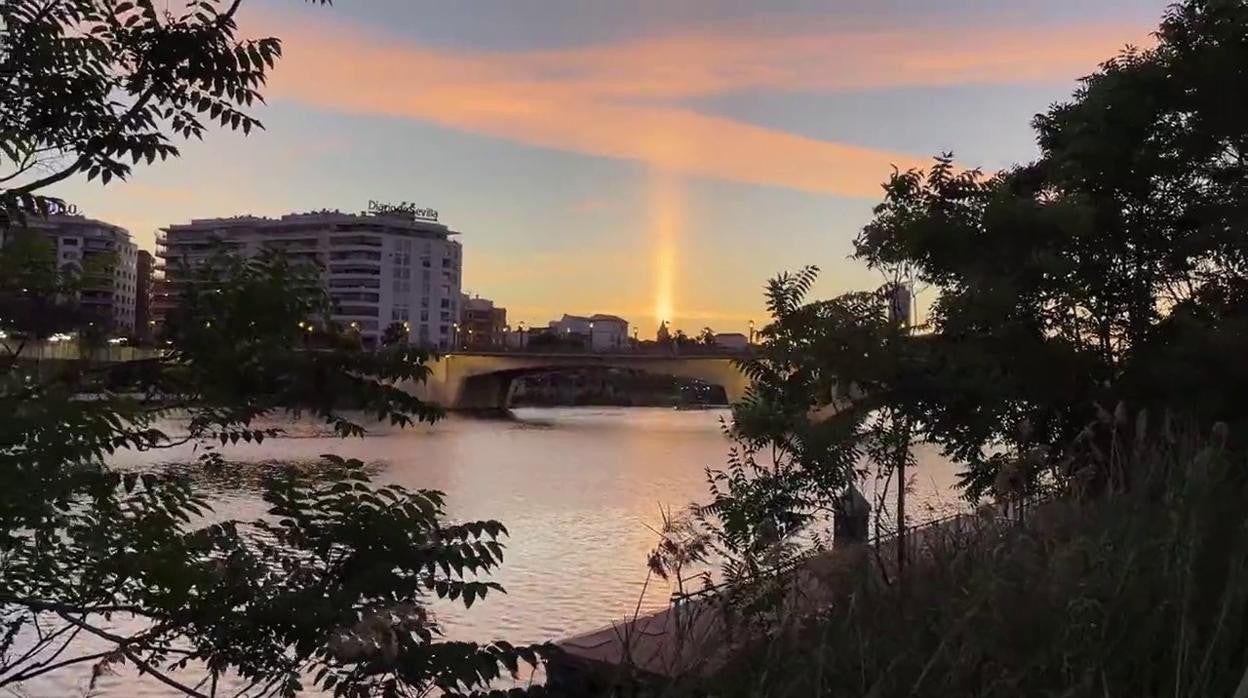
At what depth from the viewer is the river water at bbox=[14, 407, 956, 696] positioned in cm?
800

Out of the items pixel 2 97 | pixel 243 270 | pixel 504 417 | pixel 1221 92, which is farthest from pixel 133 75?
pixel 504 417

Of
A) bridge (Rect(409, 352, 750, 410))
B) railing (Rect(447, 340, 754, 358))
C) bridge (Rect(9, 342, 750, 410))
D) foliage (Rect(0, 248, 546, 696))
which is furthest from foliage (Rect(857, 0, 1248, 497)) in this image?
bridge (Rect(409, 352, 750, 410))

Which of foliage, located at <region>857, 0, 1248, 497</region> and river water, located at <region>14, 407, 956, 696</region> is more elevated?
foliage, located at <region>857, 0, 1248, 497</region>

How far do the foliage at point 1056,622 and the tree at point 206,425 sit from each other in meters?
0.84

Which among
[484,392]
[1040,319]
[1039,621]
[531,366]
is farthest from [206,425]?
[484,392]

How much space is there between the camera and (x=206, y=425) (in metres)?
2.96

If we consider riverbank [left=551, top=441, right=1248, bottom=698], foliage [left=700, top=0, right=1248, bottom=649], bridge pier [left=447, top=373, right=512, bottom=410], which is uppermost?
foliage [left=700, top=0, right=1248, bottom=649]

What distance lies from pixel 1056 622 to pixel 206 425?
2.13 metres

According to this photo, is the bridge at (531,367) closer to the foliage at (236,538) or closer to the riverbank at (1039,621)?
the riverbank at (1039,621)

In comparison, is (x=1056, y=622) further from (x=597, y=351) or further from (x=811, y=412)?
(x=597, y=351)

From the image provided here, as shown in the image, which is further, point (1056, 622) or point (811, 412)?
point (811, 412)

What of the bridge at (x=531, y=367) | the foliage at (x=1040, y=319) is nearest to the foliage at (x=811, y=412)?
the foliage at (x=1040, y=319)

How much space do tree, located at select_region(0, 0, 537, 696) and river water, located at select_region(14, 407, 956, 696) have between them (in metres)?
0.57

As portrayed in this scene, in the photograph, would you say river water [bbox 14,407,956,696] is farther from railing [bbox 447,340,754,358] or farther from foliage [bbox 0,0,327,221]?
railing [bbox 447,340,754,358]
